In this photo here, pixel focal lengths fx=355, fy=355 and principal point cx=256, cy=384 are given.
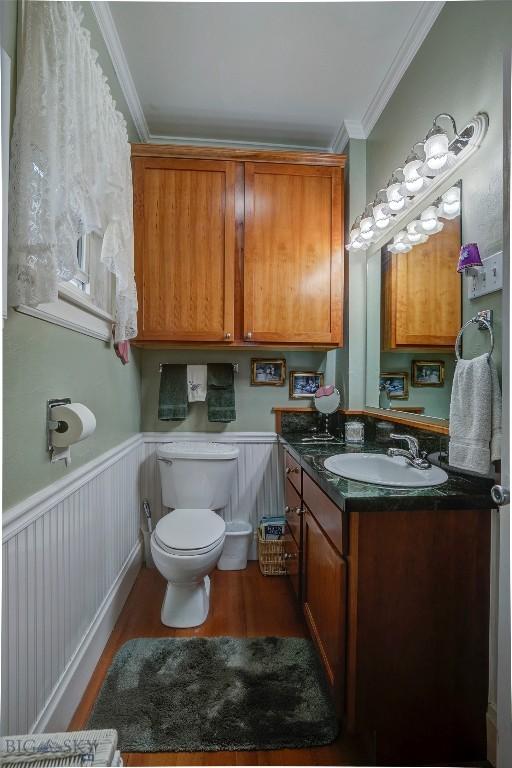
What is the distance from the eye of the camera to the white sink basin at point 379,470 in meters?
1.24

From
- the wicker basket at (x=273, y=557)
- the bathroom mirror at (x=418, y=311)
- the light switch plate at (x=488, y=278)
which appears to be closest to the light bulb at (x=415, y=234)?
the bathroom mirror at (x=418, y=311)

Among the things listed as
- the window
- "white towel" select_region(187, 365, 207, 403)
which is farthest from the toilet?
the window

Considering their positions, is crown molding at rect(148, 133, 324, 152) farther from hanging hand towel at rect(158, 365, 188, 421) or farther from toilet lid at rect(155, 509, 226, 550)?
toilet lid at rect(155, 509, 226, 550)

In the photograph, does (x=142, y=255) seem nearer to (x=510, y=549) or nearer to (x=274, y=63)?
(x=274, y=63)

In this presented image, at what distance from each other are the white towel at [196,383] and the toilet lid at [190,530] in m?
0.72

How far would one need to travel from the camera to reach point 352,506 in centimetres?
104

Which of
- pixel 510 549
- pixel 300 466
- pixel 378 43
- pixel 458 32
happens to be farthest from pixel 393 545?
pixel 378 43

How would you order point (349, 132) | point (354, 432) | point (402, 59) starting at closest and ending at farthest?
point (402, 59)
point (354, 432)
point (349, 132)

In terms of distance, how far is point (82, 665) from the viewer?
1.32 m

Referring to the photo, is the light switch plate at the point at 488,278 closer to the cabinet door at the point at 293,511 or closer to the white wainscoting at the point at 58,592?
the cabinet door at the point at 293,511

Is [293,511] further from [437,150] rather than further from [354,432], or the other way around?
[437,150]

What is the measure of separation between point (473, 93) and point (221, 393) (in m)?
1.84

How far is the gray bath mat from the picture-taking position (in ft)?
3.86

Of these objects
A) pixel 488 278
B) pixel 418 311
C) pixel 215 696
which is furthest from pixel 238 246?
pixel 215 696
